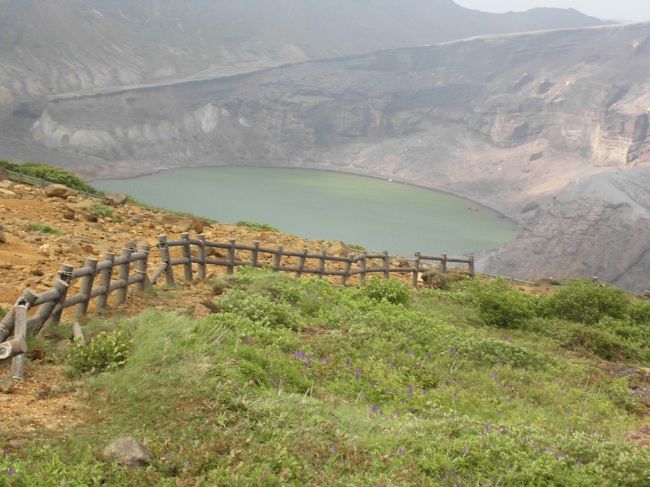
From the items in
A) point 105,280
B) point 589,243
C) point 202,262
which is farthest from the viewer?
point 589,243

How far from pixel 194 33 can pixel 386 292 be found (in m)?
131

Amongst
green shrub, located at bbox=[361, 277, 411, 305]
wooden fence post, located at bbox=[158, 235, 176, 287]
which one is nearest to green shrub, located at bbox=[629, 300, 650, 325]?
green shrub, located at bbox=[361, 277, 411, 305]

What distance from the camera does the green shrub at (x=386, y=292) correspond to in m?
12.9

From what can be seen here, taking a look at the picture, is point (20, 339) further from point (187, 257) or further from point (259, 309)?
point (187, 257)

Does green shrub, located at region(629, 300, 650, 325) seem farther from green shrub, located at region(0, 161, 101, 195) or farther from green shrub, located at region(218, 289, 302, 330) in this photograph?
green shrub, located at region(0, 161, 101, 195)

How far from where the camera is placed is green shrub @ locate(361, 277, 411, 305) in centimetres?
1292

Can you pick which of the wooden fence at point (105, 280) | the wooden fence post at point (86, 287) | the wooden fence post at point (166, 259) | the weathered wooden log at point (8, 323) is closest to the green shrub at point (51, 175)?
Answer: the wooden fence at point (105, 280)

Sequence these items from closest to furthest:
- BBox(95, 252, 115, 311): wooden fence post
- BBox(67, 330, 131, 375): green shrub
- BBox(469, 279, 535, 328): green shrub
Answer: BBox(67, 330, 131, 375): green shrub → BBox(95, 252, 115, 311): wooden fence post → BBox(469, 279, 535, 328): green shrub

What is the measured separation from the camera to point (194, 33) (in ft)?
440

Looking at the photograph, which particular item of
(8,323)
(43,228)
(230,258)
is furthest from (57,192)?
(8,323)

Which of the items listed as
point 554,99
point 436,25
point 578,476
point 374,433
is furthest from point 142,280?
point 436,25

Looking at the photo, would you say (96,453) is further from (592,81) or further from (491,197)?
(592,81)

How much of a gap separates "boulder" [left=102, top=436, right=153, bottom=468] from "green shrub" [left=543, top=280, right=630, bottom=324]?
11.9 metres

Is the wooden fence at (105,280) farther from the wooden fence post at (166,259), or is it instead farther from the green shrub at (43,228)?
the green shrub at (43,228)
